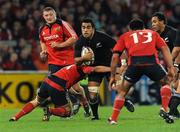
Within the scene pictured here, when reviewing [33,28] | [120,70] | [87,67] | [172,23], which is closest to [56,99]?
[87,67]

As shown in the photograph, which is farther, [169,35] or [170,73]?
[169,35]

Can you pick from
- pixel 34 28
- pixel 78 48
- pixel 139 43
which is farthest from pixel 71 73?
pixel 34 28

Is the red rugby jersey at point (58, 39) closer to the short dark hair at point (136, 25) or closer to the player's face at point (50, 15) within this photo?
the player's face at point (50, 15)

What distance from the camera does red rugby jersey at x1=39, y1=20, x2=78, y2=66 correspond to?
50.0 feet

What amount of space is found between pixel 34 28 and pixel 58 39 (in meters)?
8.61

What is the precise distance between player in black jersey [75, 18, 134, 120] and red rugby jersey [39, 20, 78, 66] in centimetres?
66

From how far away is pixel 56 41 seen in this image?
1529 centimetres

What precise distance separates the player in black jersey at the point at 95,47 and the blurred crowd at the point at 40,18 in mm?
6626

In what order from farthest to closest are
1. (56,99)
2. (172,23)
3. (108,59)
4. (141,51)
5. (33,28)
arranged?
(172,23), (33,28), (108,59), (56,99), (141,51)

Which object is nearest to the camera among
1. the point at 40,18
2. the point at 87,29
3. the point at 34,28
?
the point at 87,29

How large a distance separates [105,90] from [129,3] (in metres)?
6.11

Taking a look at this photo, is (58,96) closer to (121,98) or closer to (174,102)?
(121,98)

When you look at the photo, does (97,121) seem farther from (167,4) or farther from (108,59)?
(167,4)

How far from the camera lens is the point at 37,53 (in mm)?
23031
